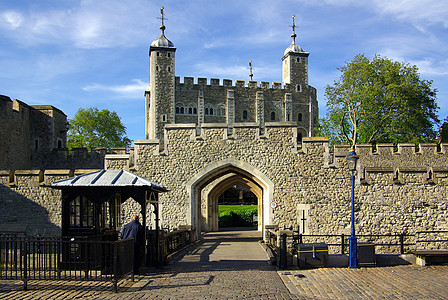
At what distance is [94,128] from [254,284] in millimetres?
45815

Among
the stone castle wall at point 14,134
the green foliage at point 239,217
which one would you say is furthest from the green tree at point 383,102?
the stone castle wall at point 14,134

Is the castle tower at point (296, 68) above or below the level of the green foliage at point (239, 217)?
above

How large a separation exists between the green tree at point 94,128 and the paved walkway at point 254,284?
138ft

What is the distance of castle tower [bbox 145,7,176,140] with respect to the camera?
54781mm

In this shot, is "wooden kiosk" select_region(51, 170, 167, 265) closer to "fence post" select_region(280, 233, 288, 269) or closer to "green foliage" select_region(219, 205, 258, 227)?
"fence post" select_region(280, 233, 288, 269)

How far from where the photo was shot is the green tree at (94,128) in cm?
5103

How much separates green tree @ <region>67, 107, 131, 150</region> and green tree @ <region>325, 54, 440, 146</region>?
86.6 feet

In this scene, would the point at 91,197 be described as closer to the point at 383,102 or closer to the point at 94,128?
the point at 383,102

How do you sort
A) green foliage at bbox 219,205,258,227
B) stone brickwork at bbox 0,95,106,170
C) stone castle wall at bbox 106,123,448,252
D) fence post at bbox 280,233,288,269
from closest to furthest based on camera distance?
fence post at bbox 280,233,288,269, stone castle wall at bbox 106,123,448,252, stone brickwork at bbox 0,95,106,170, green foliage at bbox 219,205,258,227

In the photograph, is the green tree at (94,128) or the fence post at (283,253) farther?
the green tree at (94,128)

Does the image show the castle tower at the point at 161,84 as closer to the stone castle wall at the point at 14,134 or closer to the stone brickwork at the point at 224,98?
the stone brickwork at the point at 224,98

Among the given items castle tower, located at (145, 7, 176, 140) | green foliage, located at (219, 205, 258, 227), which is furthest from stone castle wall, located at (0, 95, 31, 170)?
castle tower, located at (145, 7, 176, 140)

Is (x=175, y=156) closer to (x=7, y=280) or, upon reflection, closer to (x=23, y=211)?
(x=23, y=211)

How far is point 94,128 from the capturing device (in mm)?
51719
